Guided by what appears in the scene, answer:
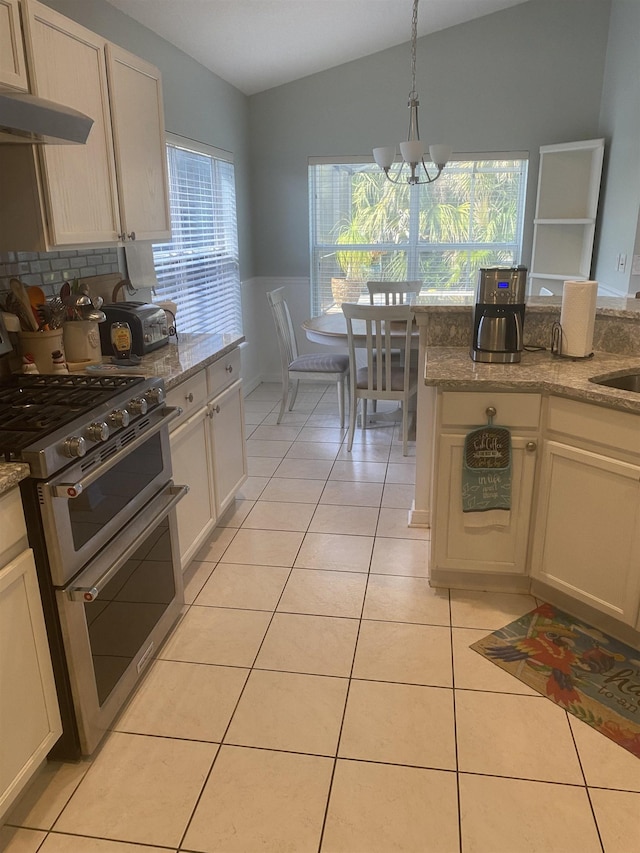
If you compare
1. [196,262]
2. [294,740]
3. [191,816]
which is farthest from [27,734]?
[196,262]

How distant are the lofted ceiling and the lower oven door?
260 cm

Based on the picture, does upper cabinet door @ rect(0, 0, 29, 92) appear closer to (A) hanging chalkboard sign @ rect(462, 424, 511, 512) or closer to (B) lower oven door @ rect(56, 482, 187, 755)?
(B) lower oven door @ rect(56, 482, 187, 755)

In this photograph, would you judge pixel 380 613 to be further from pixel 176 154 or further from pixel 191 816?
pixel 176 154

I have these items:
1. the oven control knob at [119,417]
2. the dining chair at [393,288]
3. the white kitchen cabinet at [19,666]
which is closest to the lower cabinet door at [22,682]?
the white kitchen cabinet at [19,666]

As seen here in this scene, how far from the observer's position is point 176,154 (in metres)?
4.01

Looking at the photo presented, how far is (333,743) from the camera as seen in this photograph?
6.04 feet

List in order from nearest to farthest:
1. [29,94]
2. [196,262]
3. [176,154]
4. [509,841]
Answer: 1. [509,841]
2. [29,94]
3. [176,154]
4. [196,262]

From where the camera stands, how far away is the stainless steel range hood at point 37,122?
169cm

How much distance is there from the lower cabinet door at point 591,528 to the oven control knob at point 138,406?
4.64 ft

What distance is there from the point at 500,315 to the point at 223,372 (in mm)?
1252

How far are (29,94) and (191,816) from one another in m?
2.19

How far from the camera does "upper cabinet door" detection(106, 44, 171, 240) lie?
2533 mm

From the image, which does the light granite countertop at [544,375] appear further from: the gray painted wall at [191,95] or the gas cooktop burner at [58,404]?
the gray painted wall at [191,95]

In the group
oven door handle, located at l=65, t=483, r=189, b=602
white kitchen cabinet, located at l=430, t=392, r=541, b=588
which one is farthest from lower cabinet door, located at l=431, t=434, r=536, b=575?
oven door handle, located at l=65, t=483, r=189, b=602
